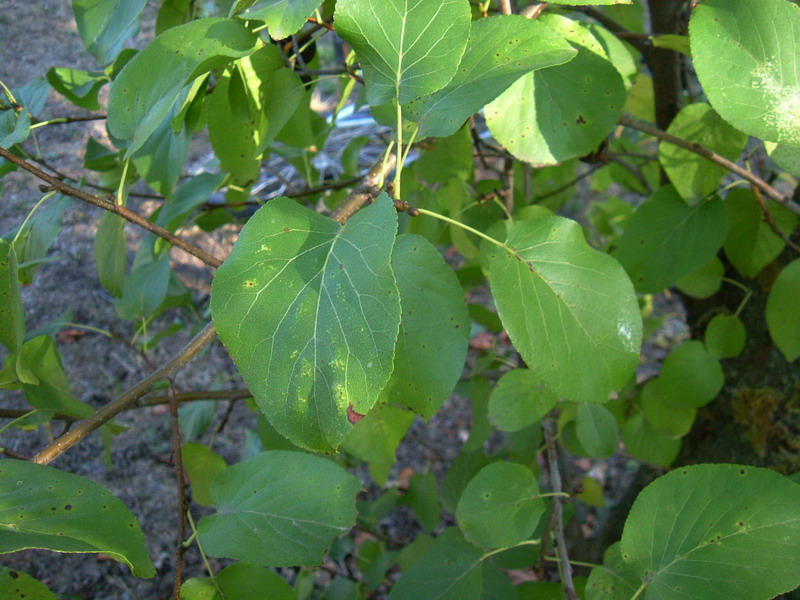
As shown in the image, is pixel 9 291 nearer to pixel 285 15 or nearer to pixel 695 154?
pixel 285 15

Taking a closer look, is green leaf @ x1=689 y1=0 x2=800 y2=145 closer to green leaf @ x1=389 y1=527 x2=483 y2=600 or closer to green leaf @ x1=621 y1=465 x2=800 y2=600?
green leaf @ x1=621 y1=465 x2=800 y2=600

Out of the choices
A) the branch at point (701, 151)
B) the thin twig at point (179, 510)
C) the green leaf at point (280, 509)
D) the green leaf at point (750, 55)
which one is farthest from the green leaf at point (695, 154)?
the thin twig at point (179, 510)

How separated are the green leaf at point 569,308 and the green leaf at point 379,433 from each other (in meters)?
0.26

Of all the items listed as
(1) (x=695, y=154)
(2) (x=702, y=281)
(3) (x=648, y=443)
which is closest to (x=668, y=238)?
(1) (x=695, y=154)

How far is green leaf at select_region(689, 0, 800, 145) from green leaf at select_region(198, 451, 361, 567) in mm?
648

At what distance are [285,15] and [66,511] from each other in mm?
531

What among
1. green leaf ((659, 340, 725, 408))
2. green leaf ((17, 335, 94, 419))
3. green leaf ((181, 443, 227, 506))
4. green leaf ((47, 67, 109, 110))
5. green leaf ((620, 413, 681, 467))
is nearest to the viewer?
green leaf ((17, 335, 94, 419))

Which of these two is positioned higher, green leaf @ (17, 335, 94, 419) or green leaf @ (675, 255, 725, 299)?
green leaf @ (17, 335, 94, 419)

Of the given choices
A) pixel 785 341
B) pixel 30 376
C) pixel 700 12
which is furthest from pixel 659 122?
pixel 30 376

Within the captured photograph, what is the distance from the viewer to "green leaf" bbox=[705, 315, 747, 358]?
4.25 ft

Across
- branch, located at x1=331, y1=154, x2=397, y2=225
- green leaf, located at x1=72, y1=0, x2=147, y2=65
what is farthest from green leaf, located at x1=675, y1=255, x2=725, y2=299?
green leaf, located at x1=72, y1=0, x2=147, y2=65

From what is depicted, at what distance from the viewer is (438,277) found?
777 mm

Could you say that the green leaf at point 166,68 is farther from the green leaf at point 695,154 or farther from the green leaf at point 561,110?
the green leaf at point 695,154

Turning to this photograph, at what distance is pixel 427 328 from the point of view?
77cm
